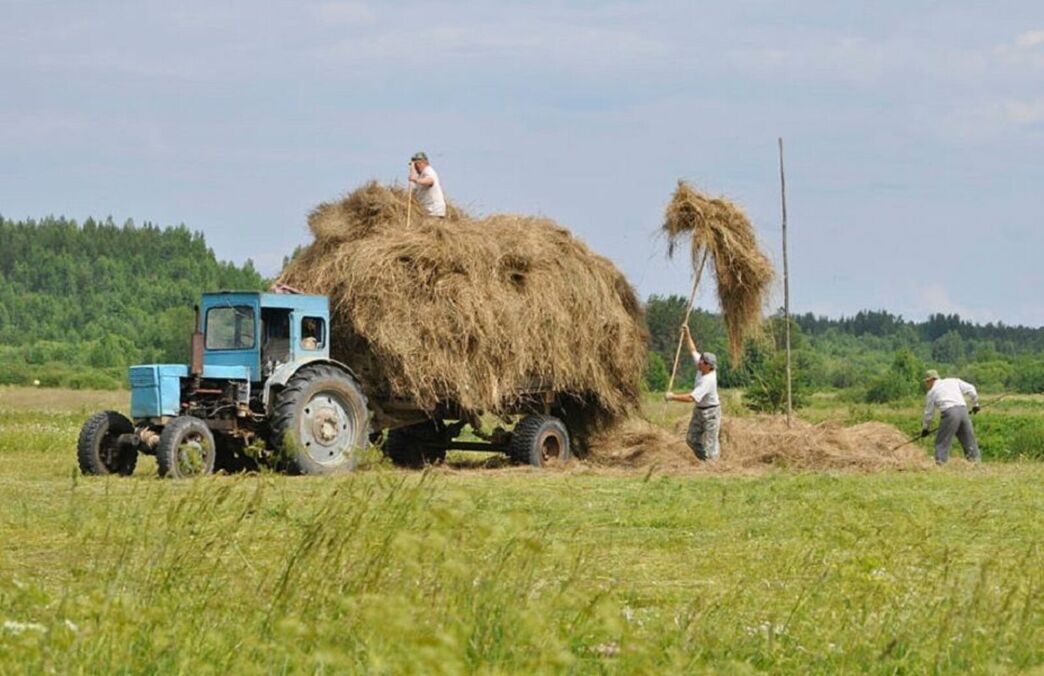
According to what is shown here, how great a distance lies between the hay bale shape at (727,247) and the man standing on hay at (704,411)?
973mm

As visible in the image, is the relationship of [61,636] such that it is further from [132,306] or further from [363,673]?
[132,306]

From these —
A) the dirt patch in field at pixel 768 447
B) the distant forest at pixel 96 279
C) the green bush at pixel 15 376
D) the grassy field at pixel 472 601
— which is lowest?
the grassy field at pixel 472 601

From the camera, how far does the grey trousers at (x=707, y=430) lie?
821 inches

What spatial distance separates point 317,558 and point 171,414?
1056cm

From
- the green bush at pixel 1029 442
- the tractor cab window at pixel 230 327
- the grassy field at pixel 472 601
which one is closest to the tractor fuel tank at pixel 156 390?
the tractor cab window at pixel 230 327

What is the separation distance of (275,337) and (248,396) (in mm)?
805

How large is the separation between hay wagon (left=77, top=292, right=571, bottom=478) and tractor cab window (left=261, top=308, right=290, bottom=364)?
1cm

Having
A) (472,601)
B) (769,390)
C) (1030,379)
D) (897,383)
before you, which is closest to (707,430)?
(769,390)

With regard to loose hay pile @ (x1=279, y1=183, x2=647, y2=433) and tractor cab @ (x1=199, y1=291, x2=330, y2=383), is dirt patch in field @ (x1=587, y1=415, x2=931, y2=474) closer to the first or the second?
loose hay pile @ (x1=279, y1=183, x2=647, y2=433)

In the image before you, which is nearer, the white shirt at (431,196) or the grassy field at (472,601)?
the grassy field at (472,601)

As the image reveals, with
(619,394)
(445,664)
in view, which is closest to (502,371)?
(619,394)

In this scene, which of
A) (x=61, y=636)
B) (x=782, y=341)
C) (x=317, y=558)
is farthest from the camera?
(x=782, y=341)

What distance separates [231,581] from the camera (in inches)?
316

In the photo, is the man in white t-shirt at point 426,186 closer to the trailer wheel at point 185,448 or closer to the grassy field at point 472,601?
the trailer wheel at point 185,448
